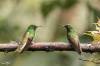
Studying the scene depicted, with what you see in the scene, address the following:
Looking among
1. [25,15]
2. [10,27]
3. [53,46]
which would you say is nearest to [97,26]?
[53,46]

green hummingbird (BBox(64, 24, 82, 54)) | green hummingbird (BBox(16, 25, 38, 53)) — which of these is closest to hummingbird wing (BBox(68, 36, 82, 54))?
green hummingbird (BBox(64, 24, 82, 54))

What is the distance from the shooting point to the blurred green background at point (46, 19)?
4.79 metres

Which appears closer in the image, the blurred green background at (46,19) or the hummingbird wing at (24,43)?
the hummingbird wing at (24,43)

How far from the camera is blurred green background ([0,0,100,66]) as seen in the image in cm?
479

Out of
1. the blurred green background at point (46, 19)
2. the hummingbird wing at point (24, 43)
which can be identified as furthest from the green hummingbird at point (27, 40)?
the blurred green background at point (46, 19)

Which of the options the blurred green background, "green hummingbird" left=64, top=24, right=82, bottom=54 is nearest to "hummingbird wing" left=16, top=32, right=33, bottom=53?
"green hummingbird" left=64, top=24, right=82, bottom=54

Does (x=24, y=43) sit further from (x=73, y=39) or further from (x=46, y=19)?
(x=46, y=19)

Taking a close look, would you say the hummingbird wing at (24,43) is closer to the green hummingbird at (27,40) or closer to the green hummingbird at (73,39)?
the green hummingbird at (27,40)

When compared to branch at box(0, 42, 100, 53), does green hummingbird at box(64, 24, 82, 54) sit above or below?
above

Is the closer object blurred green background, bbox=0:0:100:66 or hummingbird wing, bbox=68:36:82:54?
hummingbird wing, bbox=68:36:82:54

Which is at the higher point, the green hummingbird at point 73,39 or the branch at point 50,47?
the green hummingbird at point 73,39

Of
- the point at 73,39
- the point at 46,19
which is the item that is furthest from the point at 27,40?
the point at 46,19

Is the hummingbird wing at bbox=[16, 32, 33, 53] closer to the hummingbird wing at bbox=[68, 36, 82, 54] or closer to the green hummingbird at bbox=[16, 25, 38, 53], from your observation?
the green hummingbird at bbox=[16, 25, 38, 53]

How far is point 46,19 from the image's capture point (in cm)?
528
